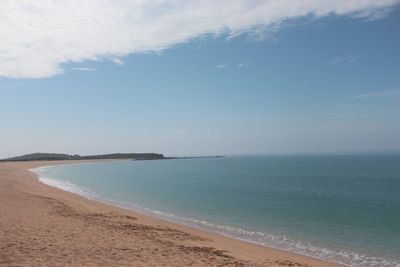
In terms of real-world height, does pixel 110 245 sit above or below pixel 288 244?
above

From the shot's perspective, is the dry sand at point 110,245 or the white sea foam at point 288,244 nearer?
the dry sand at point 110,245

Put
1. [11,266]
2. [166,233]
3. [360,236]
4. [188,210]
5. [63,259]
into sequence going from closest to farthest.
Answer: [11,266]
[63,259]
[166,233]
[360,236]
[188,210]

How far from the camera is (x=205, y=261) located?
13.0 meters

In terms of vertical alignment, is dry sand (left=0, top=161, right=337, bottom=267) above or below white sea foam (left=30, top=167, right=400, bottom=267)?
above

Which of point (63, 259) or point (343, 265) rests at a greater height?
point (63, 259)

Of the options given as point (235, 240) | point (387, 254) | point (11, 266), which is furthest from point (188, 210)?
point (11, 266)

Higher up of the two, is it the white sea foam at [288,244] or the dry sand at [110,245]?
the dry sand at [110,245]

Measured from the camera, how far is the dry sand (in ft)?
38.9

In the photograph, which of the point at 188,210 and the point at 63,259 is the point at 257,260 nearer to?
the point at 63,259

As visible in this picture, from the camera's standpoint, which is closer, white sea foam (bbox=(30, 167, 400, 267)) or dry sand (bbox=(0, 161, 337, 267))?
dry sand (bbox=(0, 161, 337, 267))

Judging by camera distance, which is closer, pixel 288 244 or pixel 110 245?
pixel 110 245

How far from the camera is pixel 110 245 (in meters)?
14.2

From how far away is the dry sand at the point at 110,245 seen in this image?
38.9 ft

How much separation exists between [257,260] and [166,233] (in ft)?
18.0
